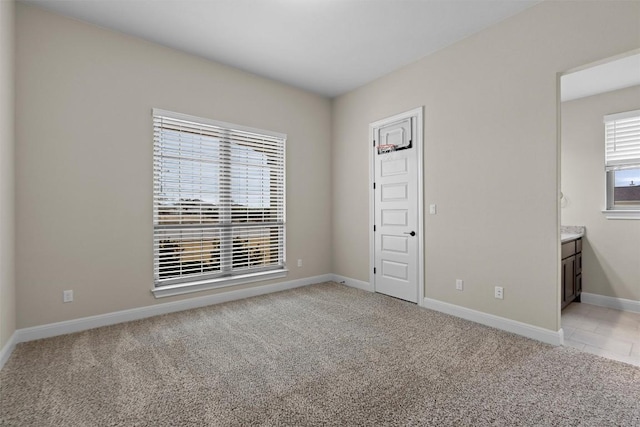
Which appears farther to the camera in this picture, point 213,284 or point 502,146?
point 213,284

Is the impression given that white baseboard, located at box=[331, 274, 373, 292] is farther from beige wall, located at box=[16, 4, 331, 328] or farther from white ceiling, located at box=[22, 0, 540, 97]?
white ceiling, located at box=[22, 0, 540, 97]

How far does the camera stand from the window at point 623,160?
12.6ft

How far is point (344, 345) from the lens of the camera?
2.77 meters

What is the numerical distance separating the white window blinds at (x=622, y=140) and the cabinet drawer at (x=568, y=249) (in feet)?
3.87

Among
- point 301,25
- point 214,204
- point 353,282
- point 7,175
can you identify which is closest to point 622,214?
point 353,282

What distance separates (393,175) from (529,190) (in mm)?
1710

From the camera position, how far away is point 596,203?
4.12 meters

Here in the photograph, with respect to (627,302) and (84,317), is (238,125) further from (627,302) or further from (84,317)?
(627,302)

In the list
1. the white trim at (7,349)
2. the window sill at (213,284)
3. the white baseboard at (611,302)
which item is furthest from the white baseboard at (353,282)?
the white trim at (7,349)

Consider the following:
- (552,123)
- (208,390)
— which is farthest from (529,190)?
(208,390)

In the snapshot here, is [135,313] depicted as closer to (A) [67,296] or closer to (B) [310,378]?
(A) [67,296]

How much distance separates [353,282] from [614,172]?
389cm

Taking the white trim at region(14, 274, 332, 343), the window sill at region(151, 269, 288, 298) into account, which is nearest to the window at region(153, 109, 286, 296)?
the window sill at region(151, 269, 288, 298)

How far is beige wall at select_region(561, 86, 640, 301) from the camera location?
3822 mm
